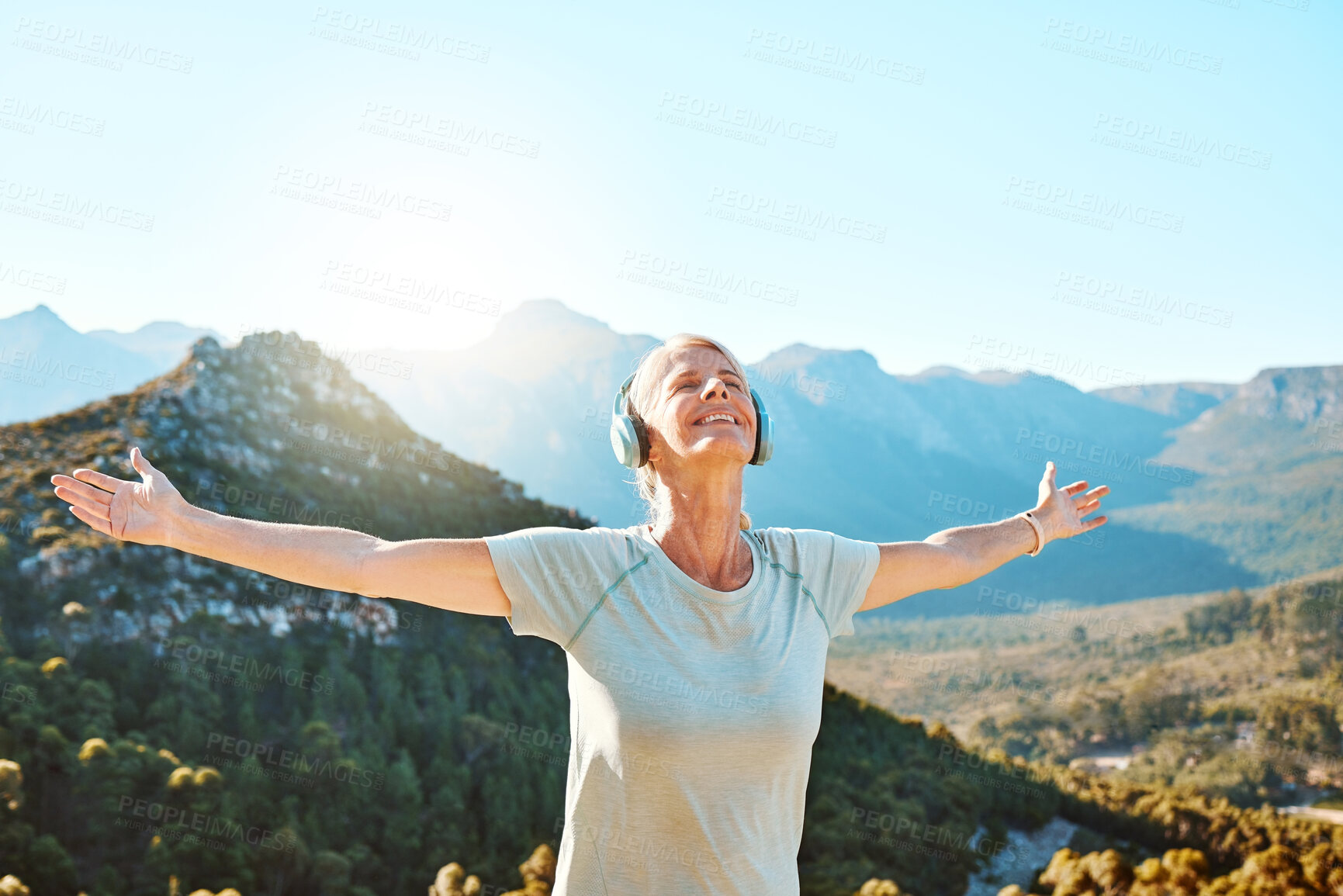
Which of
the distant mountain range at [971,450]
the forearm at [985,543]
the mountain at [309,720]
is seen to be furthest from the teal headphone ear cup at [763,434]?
the distant mountain range at [971,450]

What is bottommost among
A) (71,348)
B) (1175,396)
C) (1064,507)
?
(1064,507)

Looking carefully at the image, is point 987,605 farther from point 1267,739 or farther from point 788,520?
point 1267,739

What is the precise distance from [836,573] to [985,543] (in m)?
0.62

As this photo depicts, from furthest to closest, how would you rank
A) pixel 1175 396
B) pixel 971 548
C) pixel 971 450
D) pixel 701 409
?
pixel 1175 396 → pixel 971 450 → pixel 971 548 → pixel 701 409

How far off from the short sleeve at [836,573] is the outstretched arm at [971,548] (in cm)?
6

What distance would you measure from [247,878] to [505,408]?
276ft

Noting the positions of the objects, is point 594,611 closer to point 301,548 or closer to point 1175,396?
point 301,548

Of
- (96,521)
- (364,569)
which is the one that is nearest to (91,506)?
(96,521)

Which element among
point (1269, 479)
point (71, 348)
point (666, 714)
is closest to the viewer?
point (666, 714)

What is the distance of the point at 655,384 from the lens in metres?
2.08

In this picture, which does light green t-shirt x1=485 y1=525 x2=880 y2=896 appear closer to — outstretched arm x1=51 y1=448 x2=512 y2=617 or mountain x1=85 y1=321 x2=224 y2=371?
outstretched arm x1=51 y1=448 x2=512 y2=617

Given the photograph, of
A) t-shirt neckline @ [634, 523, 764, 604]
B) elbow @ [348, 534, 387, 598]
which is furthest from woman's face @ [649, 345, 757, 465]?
elbow @ [348, 534, 387, 598]

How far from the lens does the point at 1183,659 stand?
55.7 metres

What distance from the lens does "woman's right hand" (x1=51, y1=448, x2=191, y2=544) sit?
1.71m
